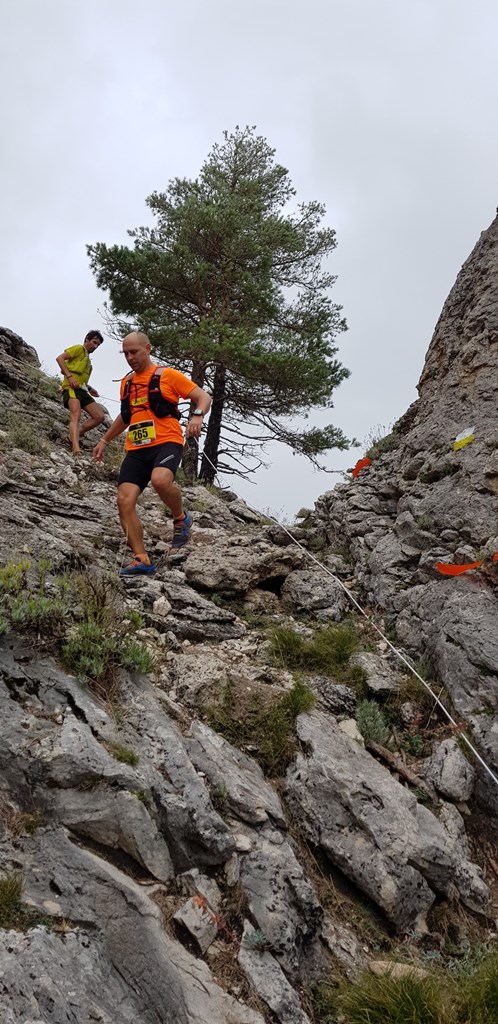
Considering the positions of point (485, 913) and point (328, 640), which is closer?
point (485, 913)

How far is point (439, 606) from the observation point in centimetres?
573

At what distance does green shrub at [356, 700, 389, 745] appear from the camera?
15.2 ft

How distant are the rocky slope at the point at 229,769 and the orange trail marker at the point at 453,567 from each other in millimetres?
119

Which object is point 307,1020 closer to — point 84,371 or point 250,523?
point 250,523

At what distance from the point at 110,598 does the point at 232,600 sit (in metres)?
2.01

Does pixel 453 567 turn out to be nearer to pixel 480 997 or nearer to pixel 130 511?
pixel 130 511

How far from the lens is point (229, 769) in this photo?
3.84 metres

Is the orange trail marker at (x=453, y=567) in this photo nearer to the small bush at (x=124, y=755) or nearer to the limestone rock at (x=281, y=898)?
the limestone rock at (x=281, y=898)

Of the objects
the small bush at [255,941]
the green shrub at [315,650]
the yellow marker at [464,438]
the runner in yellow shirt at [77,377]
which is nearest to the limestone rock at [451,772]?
the green shrub at [315,650]

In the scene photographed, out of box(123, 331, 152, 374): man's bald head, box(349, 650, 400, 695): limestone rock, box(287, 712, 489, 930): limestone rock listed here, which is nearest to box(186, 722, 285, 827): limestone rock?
box(287, 712, 489, 930): limestone rock

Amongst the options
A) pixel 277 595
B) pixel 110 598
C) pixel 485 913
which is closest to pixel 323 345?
pixel 277 595

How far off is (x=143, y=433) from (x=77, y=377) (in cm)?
409

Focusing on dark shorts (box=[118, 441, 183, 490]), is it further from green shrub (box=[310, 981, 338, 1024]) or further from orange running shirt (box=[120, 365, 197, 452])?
green shrub (box=[310, 981, 338, 1024])

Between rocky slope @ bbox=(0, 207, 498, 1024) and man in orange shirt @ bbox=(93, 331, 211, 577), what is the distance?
0.69 m
